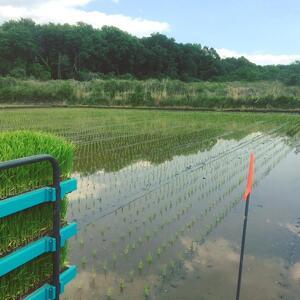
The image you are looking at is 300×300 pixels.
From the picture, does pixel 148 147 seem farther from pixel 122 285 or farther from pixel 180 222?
pixel 122 285

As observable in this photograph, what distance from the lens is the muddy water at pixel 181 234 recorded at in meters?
4.30

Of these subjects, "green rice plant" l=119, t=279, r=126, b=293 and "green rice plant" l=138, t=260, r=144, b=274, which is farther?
"green rice plant" l=138, t=260, r=144, b=274

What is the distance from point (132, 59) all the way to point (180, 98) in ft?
158

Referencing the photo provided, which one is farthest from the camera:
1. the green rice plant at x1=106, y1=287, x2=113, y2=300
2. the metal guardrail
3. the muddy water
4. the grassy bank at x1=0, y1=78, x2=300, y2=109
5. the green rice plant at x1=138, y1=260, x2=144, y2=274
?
the grassy bank at x1=0, y1=78, x2=300, y2=109

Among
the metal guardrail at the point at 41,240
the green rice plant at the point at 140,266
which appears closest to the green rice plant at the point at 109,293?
the green rice plant at the point at 140,266

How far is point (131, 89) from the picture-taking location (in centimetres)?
3569

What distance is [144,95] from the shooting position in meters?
32.4

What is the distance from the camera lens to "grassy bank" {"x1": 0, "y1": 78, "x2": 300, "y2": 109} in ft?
98.9

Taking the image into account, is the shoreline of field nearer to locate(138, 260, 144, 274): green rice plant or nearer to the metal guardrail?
locate(138, 260, 144, 274): green rice plant

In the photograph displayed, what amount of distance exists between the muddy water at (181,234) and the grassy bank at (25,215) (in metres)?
1.60

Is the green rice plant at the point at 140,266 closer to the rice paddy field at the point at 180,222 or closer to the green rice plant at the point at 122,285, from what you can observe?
the rice paddy field at the point at 180,222

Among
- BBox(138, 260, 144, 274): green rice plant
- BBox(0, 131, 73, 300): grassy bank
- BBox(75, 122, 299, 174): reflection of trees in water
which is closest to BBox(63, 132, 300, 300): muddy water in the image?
BBox(138, 260, 144, 274): green rice plant

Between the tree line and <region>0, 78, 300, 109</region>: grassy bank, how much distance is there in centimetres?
2742

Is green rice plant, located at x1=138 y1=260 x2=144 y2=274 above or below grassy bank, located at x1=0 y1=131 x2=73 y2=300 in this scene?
below
